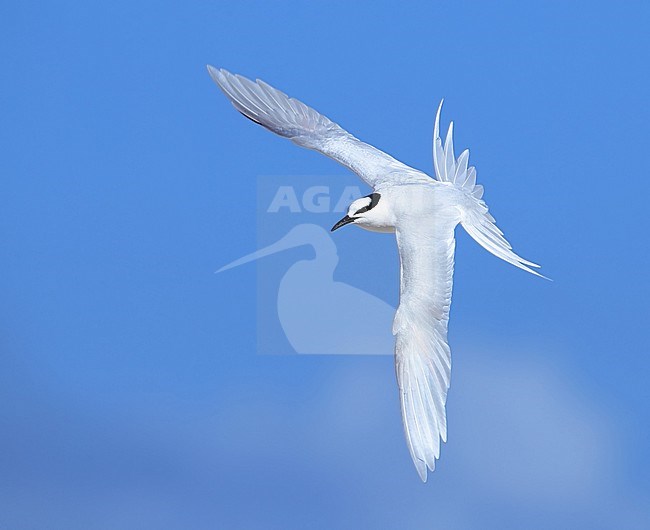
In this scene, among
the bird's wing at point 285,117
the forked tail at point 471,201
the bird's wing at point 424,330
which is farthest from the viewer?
the bird's wing at point 285,117

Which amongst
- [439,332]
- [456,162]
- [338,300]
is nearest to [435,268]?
[439,332]

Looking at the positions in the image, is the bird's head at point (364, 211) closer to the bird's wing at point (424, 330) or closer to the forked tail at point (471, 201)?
the bird's wing at point (424, 330)

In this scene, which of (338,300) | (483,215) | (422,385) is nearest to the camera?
(422,385)

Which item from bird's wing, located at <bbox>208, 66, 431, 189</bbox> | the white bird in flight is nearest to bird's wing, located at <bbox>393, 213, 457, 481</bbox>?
the white bird in flight

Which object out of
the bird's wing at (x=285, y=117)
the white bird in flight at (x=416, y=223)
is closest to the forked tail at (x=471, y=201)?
the white bird in flight at (x=416, y=223)

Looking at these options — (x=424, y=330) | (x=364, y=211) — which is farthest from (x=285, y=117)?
(x=424, y=330)

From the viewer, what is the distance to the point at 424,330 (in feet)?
8.30

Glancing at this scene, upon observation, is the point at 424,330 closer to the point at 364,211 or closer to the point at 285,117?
the point at 364,211

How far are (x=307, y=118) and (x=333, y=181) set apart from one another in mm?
463

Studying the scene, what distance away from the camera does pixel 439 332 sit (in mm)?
2527

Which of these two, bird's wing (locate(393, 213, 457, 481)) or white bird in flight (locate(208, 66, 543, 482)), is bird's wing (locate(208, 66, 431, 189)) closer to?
white bird in flight (locate(208, 66, 543, 482))

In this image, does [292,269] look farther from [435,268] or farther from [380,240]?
[435,268]

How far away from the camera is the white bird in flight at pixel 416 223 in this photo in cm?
244

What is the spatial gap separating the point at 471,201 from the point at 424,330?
1.25 ft
